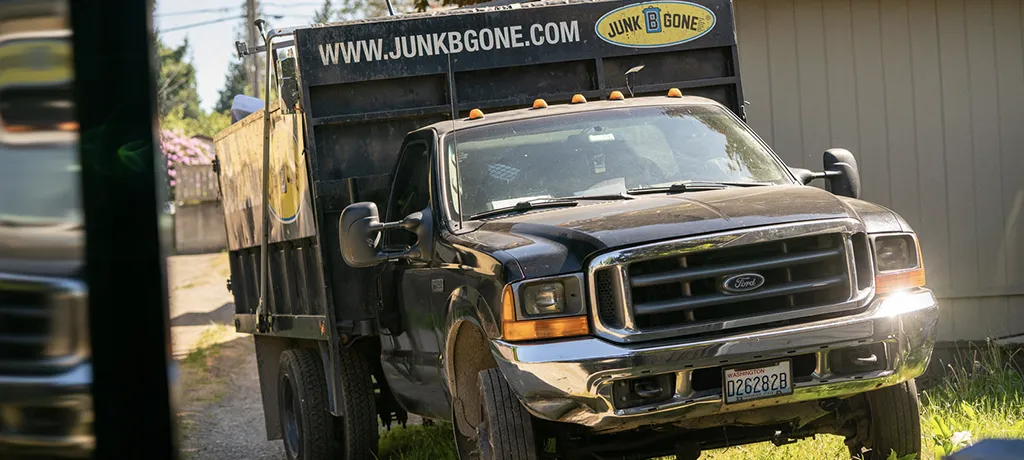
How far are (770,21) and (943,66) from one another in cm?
146

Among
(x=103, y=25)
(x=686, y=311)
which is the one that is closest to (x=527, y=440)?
(x=686, y=311)

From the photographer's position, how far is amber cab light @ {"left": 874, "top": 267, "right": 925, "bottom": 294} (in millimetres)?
5414

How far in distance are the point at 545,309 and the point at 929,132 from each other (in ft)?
21.1

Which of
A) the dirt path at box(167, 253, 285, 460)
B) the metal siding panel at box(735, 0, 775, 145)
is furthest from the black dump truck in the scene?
the metal siding panel at box(735, 0, 775, 145)

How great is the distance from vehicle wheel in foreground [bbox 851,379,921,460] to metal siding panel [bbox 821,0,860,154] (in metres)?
5.16

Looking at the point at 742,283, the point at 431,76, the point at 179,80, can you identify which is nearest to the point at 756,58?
the point at 431,76

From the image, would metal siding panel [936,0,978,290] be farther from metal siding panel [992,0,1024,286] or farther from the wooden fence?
the wooden fence

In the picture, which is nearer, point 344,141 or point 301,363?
point 344,141

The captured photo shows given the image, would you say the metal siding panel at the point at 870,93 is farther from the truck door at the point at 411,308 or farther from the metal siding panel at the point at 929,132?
the truck door at the point at 411,308

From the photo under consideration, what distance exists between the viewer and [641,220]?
539cm

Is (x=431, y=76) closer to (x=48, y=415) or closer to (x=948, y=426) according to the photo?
(x=948, y=426)

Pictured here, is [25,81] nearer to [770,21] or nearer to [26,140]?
[26,140]

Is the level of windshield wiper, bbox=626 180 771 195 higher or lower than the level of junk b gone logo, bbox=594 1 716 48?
lower

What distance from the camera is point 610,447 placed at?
5543mm
